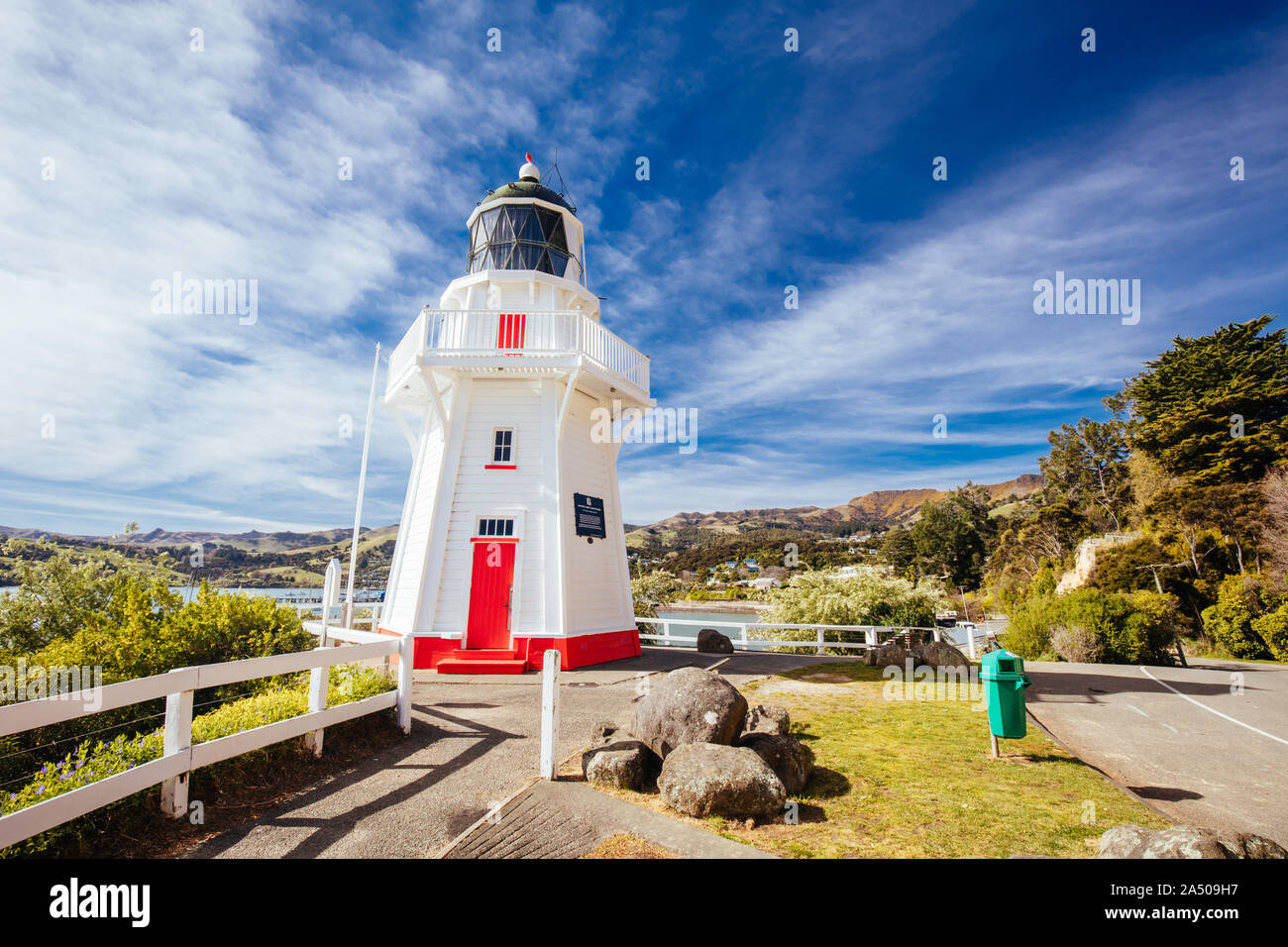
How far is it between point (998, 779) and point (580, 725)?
5.23 m

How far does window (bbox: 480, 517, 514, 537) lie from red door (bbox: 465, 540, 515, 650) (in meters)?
0.26

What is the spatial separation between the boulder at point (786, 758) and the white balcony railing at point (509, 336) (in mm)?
9923

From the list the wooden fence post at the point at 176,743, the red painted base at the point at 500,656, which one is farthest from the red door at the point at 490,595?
the wooden fence post at the point at 176,743

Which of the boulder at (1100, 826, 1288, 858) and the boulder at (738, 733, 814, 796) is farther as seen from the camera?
the boulder at (738, 733, 814, 796)

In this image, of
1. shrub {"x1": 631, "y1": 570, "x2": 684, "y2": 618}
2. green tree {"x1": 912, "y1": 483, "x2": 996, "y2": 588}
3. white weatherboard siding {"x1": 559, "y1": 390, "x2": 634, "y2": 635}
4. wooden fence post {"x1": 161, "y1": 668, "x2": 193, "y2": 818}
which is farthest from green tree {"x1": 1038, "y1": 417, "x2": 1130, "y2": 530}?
wooden fence post {"x1": 161, "y1": 668, "x2": 193, "y2": 818}

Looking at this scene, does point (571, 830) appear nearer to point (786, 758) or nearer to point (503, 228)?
point (786, 758)

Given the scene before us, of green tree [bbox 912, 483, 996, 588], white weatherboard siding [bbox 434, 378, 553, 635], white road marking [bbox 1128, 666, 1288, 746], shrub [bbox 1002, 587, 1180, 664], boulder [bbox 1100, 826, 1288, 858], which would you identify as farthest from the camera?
green tree [bbox 912, 483, 996, 588]

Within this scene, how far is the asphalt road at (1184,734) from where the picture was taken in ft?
18.3

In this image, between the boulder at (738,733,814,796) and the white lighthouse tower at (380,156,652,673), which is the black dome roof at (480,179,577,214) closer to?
the white lighthouse tower at (380,156,652,673)

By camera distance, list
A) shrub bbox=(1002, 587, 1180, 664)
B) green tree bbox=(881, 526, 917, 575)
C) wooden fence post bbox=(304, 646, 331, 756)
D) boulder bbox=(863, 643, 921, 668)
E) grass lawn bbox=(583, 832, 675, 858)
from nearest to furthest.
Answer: grass lawn bbox=(583, 832, 675, 858), wooden fence post bbox=(304, 646, 331, 756), boulder bbox=(863, 643, 921, 668), shrub bbox=(1002, 587, 1180, 664), green tree bbox=(881, 526, 917, 575)

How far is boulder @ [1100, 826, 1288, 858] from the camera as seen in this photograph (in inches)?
131

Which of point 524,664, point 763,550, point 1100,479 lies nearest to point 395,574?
point 524,664

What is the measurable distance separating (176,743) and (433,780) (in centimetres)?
231

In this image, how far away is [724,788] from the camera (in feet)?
16.1
